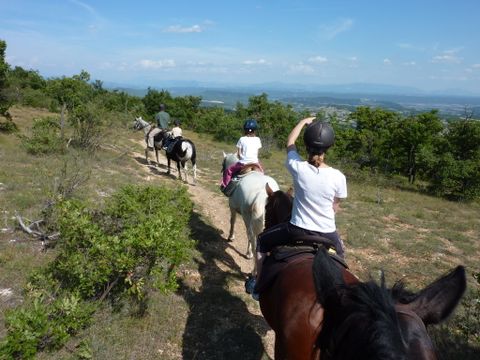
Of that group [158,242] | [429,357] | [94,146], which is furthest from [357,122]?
[429,357]

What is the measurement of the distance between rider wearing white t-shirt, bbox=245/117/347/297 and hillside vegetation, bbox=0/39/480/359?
54.0 inches

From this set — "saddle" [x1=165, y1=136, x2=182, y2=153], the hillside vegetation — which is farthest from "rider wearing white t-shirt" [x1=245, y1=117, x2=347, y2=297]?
"saddle" [x1=165, y1=136, x2=182, y2=153]

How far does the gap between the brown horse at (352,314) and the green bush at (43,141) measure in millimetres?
12175

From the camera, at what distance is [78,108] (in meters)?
13.9

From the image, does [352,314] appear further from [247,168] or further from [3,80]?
[3,80]

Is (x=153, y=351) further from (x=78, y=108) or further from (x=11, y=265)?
(x=78, y=108)

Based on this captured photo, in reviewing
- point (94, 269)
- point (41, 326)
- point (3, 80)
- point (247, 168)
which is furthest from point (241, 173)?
point (3, 80)

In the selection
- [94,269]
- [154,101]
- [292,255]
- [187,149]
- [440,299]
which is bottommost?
[94,269]

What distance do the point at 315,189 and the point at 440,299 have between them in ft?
4.96

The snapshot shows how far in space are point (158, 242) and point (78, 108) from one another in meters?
11.5

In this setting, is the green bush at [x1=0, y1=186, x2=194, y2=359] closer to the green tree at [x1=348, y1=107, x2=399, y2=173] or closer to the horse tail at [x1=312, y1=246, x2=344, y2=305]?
the horse tail at [x1=312, y1=246, x2=344, y2=305]

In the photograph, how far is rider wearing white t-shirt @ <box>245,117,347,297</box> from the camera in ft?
11.0

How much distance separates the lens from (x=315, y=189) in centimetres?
341

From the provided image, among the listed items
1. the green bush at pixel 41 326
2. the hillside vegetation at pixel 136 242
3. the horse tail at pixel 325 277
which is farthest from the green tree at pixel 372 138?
the horse tail at pixel 325 277
